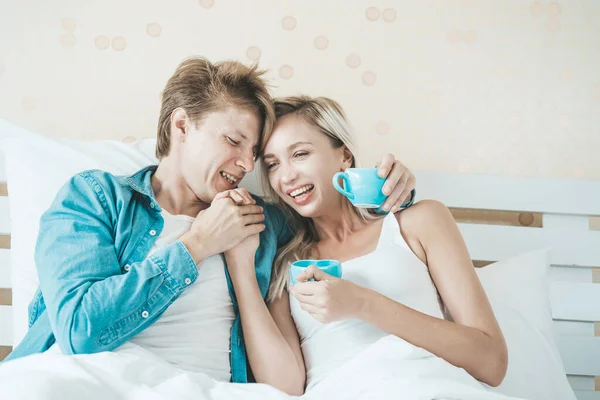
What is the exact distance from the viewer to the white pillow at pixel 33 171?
1495 mm

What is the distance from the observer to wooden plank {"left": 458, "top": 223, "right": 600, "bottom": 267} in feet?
6.01

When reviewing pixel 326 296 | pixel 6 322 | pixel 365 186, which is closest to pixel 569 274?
pixel 365 186

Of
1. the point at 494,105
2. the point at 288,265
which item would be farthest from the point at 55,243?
the point at 494,105

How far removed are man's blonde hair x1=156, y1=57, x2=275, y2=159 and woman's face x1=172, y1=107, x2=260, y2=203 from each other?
0.03 metres

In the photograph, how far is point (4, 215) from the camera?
173cm

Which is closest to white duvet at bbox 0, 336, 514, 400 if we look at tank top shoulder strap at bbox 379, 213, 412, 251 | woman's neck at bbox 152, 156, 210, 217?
tank top shoulder strap at bbox 379, 213, 412, 251

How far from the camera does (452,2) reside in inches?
78.1

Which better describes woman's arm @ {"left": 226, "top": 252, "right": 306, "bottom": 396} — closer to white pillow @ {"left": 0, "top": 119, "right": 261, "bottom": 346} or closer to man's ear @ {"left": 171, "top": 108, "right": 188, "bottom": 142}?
man's ear @ {"left": 171, "top": 108, "right": 188, "bottom": 142}

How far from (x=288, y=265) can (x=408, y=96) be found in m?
0.81

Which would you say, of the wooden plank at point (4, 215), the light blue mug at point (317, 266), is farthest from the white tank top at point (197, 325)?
the wooden plank at point (4, 215)

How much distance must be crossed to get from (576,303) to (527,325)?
36 cm

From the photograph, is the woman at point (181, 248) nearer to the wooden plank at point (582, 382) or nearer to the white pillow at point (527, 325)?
the white pillow at point (527, 325)

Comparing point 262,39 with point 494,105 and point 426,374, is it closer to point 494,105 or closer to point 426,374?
point 494,105

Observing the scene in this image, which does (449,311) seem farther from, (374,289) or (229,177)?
(229,177)
